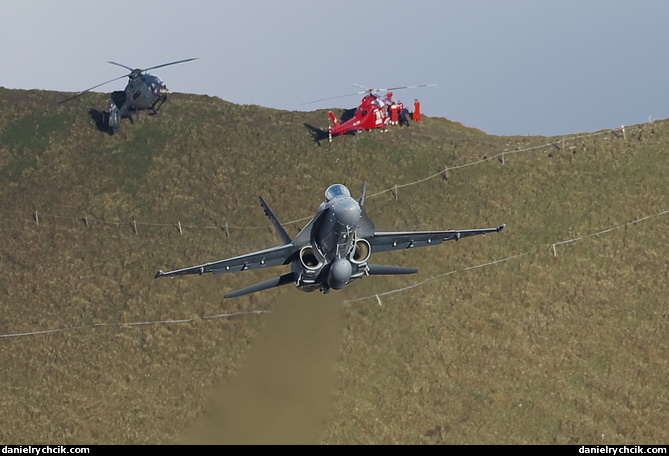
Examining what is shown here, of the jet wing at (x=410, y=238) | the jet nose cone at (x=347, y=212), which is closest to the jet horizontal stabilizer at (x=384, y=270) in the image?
the jet wing at (x=410, y=238)

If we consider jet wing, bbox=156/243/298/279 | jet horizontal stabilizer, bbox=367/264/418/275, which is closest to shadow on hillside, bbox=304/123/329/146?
jet horizontal stabilizer, bbox=367/264/418/275

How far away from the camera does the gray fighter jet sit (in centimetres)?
4050

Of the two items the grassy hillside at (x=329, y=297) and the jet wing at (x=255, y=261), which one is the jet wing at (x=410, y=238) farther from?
the grassy hillside at (x=329, y=297)

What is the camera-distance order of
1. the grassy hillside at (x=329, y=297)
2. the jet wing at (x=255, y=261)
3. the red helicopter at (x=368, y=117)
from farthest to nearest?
the red helicopter at (x=368, y=117), the grassy hillside at (x=329, y=297), the jet wing at (x=255, y=261)

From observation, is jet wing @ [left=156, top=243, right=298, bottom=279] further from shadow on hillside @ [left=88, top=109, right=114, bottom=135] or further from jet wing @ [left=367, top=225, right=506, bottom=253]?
shadow on hillside @ [left=88, top=109, right=114, bottom=135]

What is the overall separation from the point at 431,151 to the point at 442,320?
17239mm

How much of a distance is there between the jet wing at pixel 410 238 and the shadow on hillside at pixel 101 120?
36.5 metres

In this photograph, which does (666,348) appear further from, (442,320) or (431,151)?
(431,151)

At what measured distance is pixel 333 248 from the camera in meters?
42.2

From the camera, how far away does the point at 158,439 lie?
51.8 metres

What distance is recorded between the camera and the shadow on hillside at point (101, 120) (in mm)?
74562
